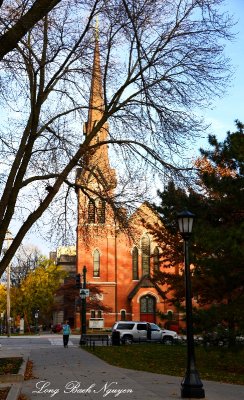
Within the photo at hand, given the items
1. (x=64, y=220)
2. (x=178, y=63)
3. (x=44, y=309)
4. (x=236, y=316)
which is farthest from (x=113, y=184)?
(x=44, y=309)

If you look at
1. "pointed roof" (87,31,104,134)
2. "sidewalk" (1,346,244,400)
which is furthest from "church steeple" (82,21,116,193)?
"sidewalk" (1,346,244,400)

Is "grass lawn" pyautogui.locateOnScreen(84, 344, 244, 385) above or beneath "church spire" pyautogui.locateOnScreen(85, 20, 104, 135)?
beneath

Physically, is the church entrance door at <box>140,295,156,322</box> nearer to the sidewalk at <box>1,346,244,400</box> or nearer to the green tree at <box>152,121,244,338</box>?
the green tree at <box>152,121,244,338</box>

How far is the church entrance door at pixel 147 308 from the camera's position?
205ft

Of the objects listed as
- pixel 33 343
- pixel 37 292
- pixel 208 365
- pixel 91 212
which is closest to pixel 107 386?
pixel 91 212

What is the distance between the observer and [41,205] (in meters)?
14.4

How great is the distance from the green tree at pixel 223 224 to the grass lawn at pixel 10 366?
6762mm

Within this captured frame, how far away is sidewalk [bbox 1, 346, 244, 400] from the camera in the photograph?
11367 millimetres

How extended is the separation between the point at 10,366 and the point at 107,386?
5018mm

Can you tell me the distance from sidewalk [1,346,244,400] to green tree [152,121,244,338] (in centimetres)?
432

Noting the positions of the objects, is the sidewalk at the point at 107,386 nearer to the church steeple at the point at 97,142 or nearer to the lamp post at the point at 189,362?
the lamp post at the point at 189,362

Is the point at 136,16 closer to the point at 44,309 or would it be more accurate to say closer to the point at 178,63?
the point at 178,63

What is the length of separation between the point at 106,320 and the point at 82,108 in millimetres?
49982

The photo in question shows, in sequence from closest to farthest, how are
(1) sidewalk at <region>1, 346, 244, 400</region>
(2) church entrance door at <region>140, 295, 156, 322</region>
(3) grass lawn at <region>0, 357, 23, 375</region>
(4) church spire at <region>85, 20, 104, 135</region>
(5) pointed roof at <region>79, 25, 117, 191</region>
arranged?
1. (1) sidewalk at <region>1, 346, 244, 400</region>
2. (4) church spire at <region>85, 20, 104, 135</region>
3. (5) pointed roof at <region>79, 25, 117, 191</region>
4. (3) grass lawn at <region>0, 357, 23, 375</region>
5. (2) church entrance door at <region>140, 295, 156, 322</region>
